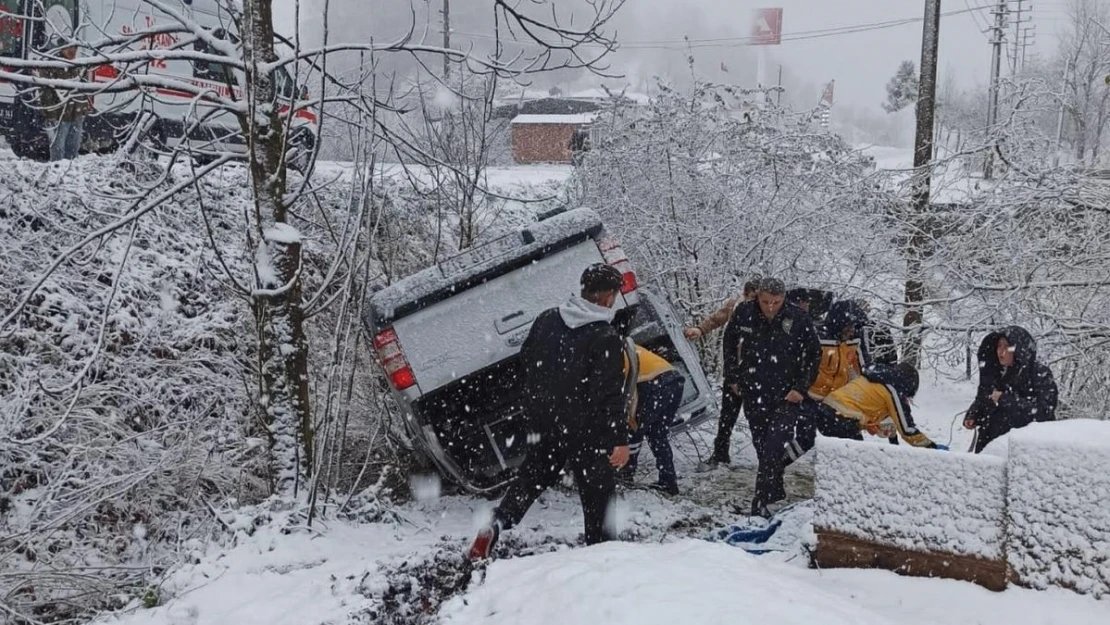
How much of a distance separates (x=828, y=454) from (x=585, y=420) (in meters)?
1.18

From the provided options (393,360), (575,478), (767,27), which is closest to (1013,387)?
(575,478)

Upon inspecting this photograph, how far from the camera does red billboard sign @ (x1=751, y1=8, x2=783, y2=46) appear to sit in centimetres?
7356

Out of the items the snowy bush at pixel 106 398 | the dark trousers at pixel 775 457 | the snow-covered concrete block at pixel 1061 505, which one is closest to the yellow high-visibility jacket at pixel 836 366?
the dark trousers at pixel 775 457

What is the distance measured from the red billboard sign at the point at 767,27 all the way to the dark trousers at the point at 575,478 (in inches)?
2956

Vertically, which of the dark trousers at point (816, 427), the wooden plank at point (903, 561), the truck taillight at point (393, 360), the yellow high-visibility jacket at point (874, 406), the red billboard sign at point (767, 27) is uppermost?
the red billboard sign at point (767, 27)

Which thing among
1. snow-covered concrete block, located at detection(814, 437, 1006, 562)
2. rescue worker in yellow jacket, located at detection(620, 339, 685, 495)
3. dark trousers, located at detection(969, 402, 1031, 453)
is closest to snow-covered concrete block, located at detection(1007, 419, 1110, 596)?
snow-covered concrete block, located at detection(814, 437, 1006, 562)

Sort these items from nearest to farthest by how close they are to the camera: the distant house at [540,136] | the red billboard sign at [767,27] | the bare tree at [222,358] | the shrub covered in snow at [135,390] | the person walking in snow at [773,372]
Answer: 1. the bare tree at [222,358]
2. the shrub covered in snow at [135,390]
3. the person walking in snow at [773,372]
4. the distant house at [540,136]
5. the red billboard sign at [767,27]

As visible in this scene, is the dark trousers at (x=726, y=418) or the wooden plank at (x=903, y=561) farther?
the dark trousers at (x=726, y=418)

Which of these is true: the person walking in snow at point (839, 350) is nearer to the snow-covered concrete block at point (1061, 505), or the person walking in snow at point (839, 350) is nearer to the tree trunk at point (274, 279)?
the snow-covered concrete block at point (1061, 505)

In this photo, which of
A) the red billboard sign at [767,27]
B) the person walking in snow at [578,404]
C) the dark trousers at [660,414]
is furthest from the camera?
the red billboard sign at [767,27]

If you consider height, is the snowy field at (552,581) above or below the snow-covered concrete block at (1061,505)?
below

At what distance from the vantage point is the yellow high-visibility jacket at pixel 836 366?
251 inches

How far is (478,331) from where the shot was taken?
5289mm

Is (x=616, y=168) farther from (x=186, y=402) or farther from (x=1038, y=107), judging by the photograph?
(x=186, y=402)
